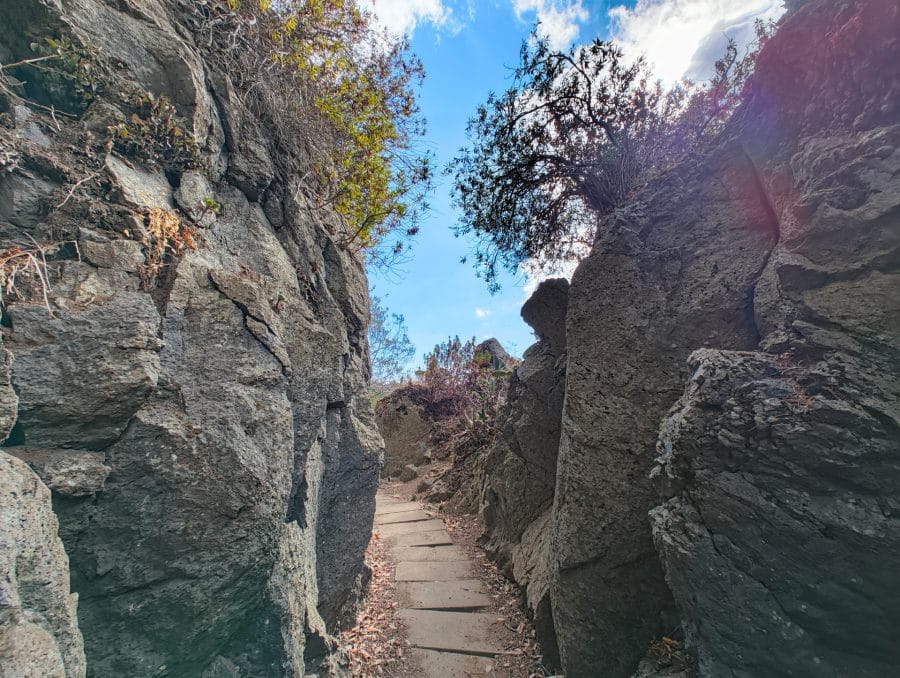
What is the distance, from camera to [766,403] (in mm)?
2164

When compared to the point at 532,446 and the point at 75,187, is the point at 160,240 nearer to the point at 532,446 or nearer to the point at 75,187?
the point at 75,187

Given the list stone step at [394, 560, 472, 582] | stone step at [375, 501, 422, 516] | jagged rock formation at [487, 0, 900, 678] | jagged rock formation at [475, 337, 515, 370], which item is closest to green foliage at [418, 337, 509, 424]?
jagged rock formation at [475, 337, 515, 370]

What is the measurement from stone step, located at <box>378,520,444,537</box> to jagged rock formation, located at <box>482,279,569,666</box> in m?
1.29

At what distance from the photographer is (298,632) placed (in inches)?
108

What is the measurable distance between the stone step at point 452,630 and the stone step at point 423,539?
1829 millimetres

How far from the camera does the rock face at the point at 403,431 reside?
37.0ft

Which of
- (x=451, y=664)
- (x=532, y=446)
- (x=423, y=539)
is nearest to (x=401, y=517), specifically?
(x=423, y=539)

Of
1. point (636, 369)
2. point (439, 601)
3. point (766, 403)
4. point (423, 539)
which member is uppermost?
point (636, 369)

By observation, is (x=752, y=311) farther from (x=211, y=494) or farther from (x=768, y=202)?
(x=211, y=494)

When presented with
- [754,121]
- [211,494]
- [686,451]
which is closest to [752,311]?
[686,451]

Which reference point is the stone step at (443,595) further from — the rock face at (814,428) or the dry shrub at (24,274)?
the dry shrub at (24,274)

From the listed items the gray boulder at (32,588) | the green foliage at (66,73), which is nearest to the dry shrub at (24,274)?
the gray boulder at (32,588)

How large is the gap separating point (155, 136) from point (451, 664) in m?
Answer: 5.52

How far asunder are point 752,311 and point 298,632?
13.6 ft
